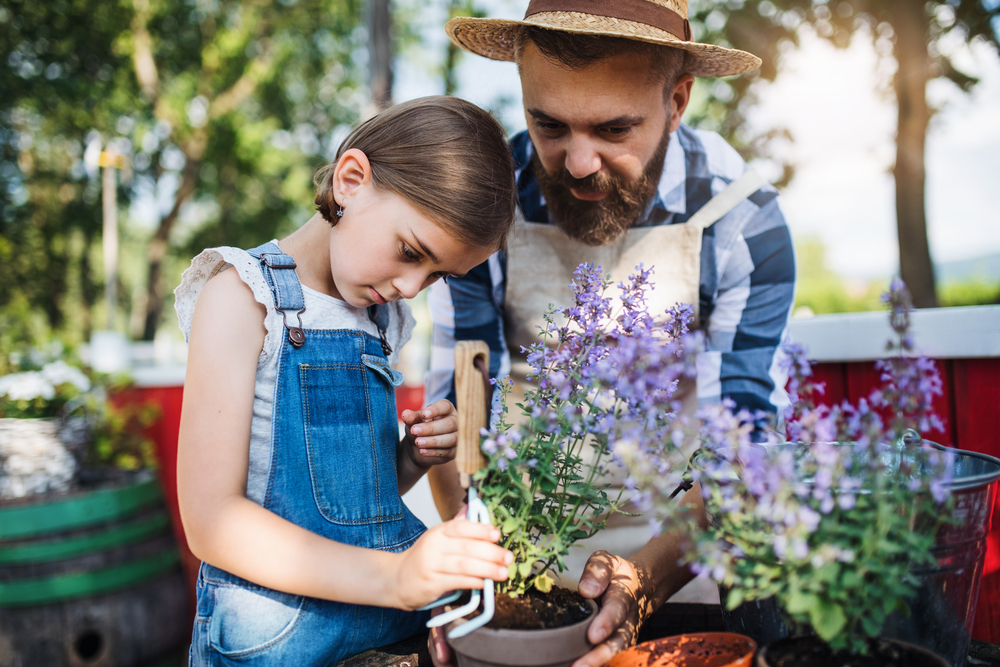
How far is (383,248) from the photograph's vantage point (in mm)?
1254

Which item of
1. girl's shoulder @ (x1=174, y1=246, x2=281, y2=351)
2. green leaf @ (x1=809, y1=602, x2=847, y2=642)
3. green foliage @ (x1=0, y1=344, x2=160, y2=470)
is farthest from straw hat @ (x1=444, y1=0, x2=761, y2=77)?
green foliage @ (x1=0, y1=344, x2=160, y2=470)

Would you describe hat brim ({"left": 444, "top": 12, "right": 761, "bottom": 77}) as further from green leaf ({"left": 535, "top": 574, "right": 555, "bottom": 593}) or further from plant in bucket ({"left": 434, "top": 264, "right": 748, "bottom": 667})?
green leaf ({"left": 535, "top": 574, "right": 555, "bottom": 593})

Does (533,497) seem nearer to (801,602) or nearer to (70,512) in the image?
(801,602)

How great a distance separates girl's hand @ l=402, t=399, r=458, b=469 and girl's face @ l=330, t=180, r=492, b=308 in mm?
244

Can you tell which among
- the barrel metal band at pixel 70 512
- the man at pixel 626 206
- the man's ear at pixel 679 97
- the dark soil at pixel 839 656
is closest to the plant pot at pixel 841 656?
the dark soil at pixel 839 656

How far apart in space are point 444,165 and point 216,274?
19.5 inches

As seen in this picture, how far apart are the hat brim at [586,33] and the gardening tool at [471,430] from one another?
949 millimetres

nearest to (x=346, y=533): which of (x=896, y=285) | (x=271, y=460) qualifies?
(x=271, y=460)

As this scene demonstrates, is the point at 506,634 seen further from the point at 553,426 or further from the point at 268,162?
the point at 268,162

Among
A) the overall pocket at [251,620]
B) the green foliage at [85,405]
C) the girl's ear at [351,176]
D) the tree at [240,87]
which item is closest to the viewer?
the overall pocket at [251,620]

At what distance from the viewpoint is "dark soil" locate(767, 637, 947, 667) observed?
72 centimetres

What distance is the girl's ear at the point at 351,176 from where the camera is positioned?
131cm

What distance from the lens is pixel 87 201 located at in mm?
14367

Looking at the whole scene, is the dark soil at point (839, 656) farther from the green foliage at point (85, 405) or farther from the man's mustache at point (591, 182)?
the green foliage at point (85, 405)
